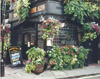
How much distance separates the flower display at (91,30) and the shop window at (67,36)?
751 mm

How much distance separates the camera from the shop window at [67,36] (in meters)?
9.64

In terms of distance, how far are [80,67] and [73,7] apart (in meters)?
4.07

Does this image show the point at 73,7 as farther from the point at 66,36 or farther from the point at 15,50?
the point at 15,50

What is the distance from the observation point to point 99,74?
329 inches

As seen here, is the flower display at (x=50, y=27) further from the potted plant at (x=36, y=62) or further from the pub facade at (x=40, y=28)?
the potted plant at (x=36, y=62)

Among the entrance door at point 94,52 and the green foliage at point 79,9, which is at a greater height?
the green foliage at point 79,9

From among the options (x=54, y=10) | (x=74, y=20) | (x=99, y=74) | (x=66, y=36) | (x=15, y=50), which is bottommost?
(x=99, y=74)

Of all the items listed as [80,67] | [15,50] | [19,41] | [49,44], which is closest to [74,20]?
[49,44]

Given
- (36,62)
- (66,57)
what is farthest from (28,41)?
(66,57)

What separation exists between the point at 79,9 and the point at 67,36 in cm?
205

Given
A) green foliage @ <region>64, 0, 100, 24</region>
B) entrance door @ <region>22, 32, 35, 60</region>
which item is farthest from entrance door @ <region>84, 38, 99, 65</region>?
entrance door @ <region>22, 32, 35, 60</region>

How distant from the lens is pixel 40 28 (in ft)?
31.7

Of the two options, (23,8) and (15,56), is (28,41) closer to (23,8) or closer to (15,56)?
(15,56)

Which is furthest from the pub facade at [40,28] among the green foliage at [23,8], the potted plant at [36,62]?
the potted plant at [36,62]
